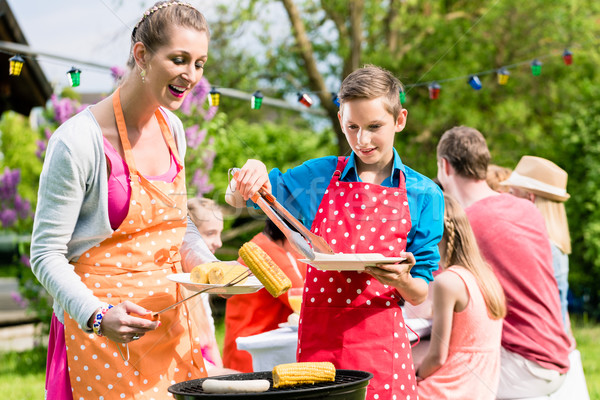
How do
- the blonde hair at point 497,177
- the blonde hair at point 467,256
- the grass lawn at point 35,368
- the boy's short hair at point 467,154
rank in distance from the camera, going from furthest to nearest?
the grass lawn at point 35,368 → the blonde hair at point 497,177 → the boy's short hair at point 467,154 → the blonde hair at point 467,256

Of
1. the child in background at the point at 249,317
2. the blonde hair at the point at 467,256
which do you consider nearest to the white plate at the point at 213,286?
the blonde hair at the point at 467,256

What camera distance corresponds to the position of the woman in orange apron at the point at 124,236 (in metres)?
1.87

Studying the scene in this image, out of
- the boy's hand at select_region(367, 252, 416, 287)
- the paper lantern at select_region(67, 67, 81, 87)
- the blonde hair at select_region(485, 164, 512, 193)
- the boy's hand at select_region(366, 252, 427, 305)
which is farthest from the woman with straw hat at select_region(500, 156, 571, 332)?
the paper lantern at select_region(67, 67, 81, 87)

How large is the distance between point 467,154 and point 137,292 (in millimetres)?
2572

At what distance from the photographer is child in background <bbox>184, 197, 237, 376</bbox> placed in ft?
12.2

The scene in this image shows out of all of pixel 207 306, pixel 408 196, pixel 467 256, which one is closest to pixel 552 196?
pixel 467 256

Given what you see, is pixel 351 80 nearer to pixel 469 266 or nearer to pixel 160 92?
pixel 160 92

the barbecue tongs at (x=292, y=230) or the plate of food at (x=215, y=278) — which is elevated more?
the barbecue tongs at (x=292, y=230)

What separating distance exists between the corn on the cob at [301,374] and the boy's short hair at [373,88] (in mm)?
915

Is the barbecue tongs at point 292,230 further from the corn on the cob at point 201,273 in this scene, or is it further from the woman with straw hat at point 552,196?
the woman with straw hat at point 552,196

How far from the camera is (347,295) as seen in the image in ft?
7.55

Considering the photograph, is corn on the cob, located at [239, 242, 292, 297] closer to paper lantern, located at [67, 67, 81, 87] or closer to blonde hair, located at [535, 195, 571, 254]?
paper lantern, located at [67, 67, 81, 87]

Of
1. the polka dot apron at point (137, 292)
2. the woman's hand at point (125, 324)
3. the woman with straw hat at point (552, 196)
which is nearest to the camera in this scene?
the woman's hand at point (125, 324)

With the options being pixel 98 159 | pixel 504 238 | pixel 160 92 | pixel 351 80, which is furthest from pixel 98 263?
pixel 504 238
